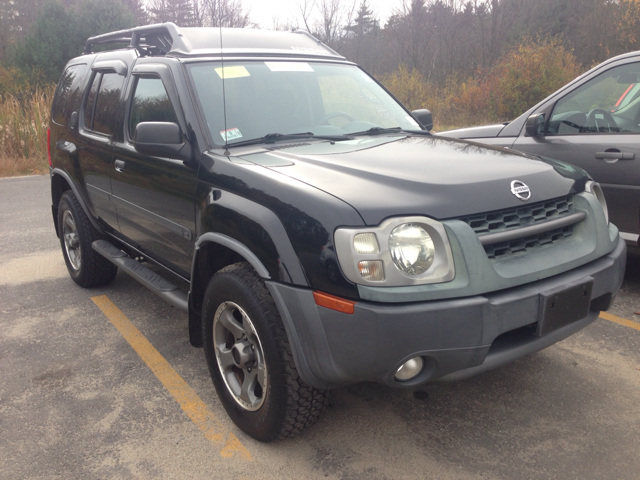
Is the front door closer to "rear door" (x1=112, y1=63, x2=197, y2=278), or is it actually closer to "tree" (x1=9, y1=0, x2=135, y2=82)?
"rear door" (x1=112, y1=63, x2=197, y2=278)

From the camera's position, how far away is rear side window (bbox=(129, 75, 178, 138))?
3.19m

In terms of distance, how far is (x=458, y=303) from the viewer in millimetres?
2029

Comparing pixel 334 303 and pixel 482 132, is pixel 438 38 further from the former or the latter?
pixel 334 303

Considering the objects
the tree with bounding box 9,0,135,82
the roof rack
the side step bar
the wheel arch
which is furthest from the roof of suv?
the tree with bounding box 9,0,135,82

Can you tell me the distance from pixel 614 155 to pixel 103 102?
3786mm

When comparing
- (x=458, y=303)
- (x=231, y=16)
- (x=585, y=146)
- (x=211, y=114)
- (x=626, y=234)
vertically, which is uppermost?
(x=231, y=16)

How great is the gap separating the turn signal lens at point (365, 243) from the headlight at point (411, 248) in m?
0.06

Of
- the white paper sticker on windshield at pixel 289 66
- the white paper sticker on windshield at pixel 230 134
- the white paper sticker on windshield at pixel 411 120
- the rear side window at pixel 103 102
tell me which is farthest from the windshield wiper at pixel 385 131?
the rear side window at pixel 103 102

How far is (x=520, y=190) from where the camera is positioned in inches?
92.7

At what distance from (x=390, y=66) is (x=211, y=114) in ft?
92.9

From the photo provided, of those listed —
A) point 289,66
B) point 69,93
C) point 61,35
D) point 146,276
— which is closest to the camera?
point 289,66

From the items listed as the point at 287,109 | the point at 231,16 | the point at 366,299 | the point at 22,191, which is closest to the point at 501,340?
the point at 366,299

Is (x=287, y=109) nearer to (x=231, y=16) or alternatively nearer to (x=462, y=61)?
(x=231, y=16)

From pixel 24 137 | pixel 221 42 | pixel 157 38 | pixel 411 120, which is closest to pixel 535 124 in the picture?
pixel 411 120
